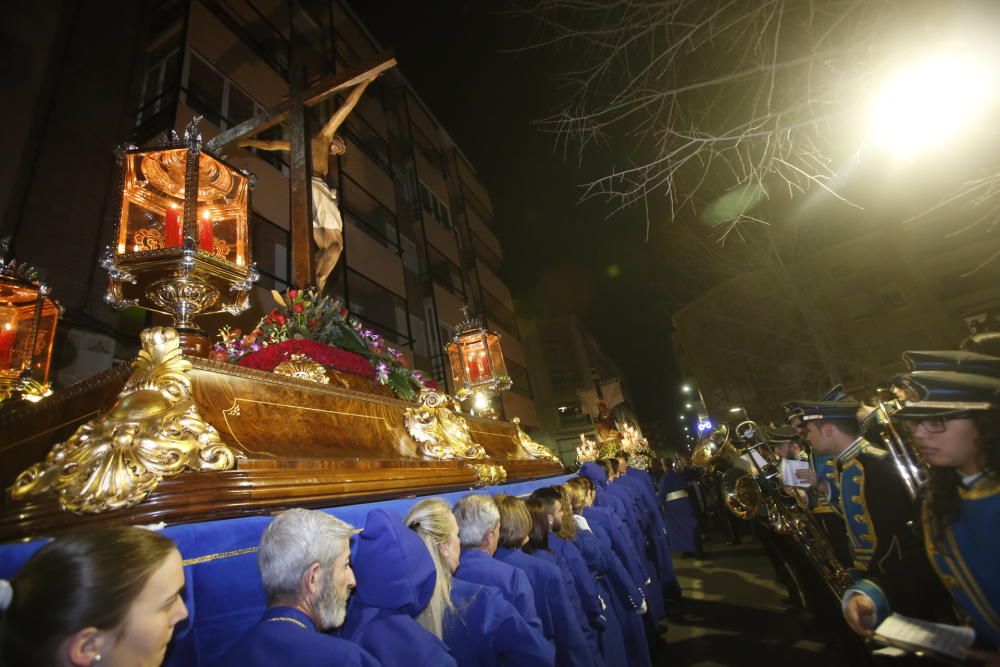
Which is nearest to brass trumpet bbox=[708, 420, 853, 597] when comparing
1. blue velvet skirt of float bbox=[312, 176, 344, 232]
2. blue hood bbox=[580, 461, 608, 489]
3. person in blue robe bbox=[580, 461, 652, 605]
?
person in blue robe bbox=[580, 461, 652, 605]

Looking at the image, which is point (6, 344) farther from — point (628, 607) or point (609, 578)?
point (628, 607)

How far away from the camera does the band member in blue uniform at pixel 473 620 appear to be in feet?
6.72

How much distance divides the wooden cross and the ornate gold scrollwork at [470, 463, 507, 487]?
221 cm

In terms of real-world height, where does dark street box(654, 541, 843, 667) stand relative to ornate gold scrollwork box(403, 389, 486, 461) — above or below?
below

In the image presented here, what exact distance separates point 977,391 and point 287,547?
98.9 inches

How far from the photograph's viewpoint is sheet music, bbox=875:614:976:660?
1436 mm

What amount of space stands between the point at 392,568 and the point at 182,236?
224 centimetres

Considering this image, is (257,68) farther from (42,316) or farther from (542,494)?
(542,494)

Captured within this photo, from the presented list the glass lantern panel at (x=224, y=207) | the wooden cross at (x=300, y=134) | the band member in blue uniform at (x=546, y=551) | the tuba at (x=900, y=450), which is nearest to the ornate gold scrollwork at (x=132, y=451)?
the glass lantern panel at (x=224, y=207)

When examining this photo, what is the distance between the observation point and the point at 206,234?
2.79 metres

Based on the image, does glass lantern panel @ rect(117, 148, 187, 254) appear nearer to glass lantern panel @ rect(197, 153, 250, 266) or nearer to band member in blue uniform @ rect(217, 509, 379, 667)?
glass lantern panel @ rect(197, 153, 250, 266)

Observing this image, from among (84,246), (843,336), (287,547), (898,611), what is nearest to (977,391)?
(898,611)

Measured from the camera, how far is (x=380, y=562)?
1.71m

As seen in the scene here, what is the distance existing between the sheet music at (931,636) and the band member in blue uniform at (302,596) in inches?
70.5
